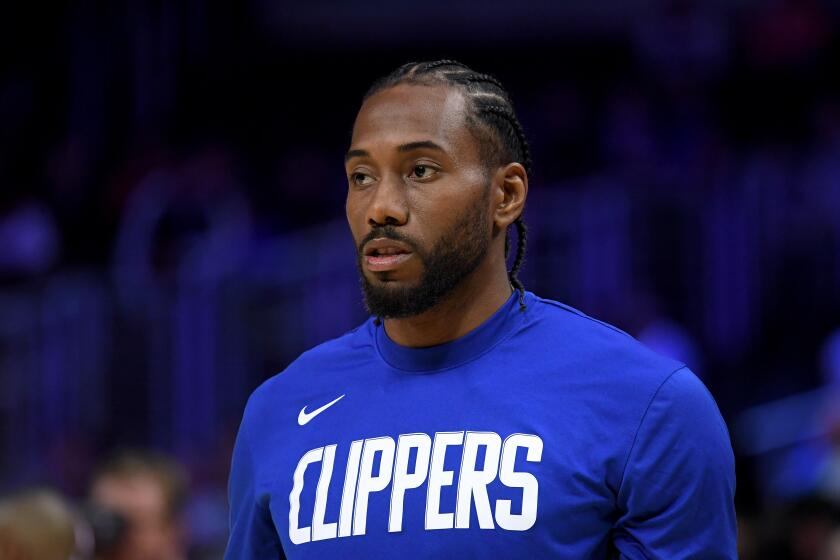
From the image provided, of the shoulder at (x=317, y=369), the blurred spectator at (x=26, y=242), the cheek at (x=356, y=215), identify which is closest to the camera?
the cheek at (x=356, y=215)

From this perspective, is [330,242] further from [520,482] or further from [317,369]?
[520,482]

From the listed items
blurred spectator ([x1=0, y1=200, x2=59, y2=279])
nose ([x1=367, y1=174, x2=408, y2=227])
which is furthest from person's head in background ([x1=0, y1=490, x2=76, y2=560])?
blurred spectator ([x1=0, y1=200, x2=59, y2=279])

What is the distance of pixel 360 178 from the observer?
2580 millimetres

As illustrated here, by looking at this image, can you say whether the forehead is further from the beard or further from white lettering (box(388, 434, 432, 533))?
white lettering (box(388, 434, 432, 533))

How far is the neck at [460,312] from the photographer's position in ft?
8.43

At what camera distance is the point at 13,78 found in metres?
11.7

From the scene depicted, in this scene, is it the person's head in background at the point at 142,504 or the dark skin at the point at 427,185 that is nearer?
the dark skin at the point at 427,185

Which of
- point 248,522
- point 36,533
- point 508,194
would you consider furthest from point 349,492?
point 36,533

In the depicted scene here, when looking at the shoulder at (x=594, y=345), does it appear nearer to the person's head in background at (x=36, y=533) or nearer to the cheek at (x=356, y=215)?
the cheek at (x=356, y=215)

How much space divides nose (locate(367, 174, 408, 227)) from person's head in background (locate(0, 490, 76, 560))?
171 centimetres

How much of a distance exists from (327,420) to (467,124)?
1.87ft

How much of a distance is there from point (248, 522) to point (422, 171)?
70 centimetres

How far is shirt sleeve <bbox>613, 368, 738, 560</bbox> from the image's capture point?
2.30 meters

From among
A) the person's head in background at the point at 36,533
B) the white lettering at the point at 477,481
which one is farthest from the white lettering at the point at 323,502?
the person's head in background at the point at 36,533
